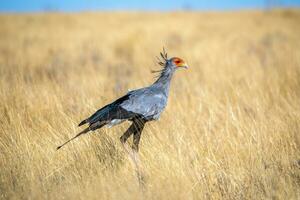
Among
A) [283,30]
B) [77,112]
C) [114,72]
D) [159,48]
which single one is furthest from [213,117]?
[283,30]

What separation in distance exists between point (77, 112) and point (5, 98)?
2.77ft

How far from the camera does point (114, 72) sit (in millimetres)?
8938

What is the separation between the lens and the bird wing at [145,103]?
352 centimetres

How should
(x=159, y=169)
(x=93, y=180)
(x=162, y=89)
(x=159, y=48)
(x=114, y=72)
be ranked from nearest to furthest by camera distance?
(x=93, y=180) → (x=159, y=169) → (x=162, y=89) → (x=114, y=72) → (x=159, y=48)

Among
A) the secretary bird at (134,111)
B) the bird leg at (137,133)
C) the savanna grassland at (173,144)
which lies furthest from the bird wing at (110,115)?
the savanna grassland at (173,144)

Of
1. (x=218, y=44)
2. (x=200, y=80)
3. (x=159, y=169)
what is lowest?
(x=159, y=169)

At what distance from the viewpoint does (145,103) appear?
3.57 metres

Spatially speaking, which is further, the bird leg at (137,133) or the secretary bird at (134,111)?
the bird leg at (137,133)

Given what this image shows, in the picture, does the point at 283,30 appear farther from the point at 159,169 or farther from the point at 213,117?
the point at 159,169

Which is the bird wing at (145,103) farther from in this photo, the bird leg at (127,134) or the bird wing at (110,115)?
the bird leg at (127,134)

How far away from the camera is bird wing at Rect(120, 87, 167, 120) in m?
3.52

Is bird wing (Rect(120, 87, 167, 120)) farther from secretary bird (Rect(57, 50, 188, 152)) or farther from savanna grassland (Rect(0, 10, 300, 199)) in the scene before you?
savanna grassland (Rect(0, 10, 300, 199))

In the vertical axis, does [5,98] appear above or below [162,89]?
above

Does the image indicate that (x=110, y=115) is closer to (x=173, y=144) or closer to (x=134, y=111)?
(x=134, y=111)
